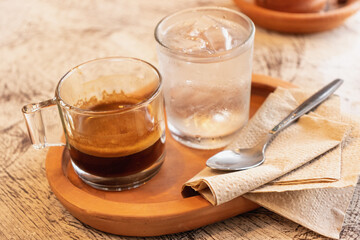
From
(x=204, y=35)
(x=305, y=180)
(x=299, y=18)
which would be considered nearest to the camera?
(x=305, y=180)

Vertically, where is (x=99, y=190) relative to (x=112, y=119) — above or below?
below

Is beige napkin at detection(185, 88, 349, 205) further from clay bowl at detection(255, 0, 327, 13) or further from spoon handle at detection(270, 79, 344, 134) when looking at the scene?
clay bowl at detection(255, 0, 327, 13)

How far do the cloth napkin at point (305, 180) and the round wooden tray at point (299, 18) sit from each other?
1.30ft

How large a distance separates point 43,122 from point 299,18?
60cm

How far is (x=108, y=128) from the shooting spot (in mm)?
570

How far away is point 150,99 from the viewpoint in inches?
22.5

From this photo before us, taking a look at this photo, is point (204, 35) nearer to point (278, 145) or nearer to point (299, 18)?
point (278, 145)

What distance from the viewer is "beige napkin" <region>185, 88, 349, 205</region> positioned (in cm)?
53

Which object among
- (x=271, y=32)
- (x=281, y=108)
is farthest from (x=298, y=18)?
(x=281, y=108)

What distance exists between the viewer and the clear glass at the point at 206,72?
624 millimetres

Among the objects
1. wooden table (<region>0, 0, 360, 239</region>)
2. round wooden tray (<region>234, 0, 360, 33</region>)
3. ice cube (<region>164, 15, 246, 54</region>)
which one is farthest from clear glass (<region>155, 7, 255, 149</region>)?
round wooden tray (<region>234, 0, 360, 33</region>)

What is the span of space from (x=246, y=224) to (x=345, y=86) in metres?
0.40

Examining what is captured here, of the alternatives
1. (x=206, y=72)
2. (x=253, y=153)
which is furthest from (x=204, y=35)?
(x=253, y=153)

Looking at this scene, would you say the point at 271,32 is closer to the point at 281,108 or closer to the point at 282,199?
the point at 281,108
